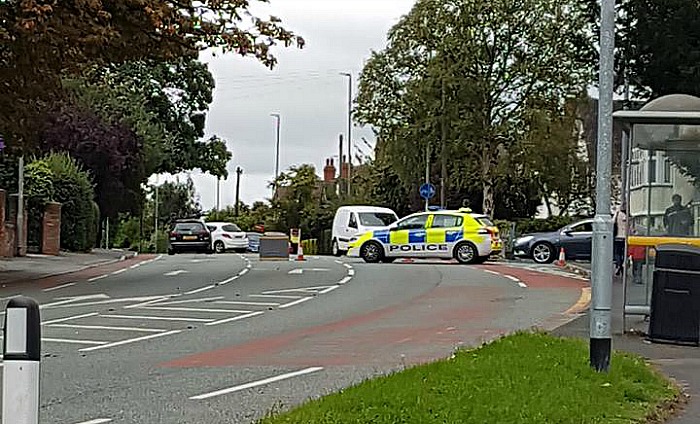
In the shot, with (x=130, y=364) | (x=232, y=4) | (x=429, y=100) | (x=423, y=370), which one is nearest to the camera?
(x=423, y=370)

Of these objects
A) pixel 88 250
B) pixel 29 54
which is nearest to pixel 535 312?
pixel 29 54

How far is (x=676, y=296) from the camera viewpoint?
1359cm

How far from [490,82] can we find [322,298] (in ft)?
109

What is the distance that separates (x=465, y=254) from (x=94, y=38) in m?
15.6

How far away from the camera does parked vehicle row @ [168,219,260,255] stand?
51.7m

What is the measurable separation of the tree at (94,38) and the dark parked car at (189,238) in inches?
1022

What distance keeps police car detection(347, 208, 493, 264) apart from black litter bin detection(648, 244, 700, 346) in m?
20.0

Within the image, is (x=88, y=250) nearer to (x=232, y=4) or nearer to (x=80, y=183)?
(x=80, y=183)

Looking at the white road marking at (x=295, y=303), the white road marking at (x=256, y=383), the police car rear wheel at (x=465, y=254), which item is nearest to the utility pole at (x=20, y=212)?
the police car rear wheel at (x=465, y=254)

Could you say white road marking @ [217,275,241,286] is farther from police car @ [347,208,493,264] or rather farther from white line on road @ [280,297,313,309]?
police car @ [347,208,493,264]

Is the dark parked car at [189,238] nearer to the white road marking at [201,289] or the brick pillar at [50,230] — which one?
the brick pillar at [50,230]

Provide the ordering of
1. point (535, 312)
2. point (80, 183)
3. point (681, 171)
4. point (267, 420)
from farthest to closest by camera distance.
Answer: point (80, 183), point (535, 312), point (681, 171), point (267, 420)

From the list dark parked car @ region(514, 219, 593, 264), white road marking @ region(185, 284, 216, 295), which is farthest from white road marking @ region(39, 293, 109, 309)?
dark parked car @ region(514, 219, 593, 264)

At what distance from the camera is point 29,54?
2234 cm
